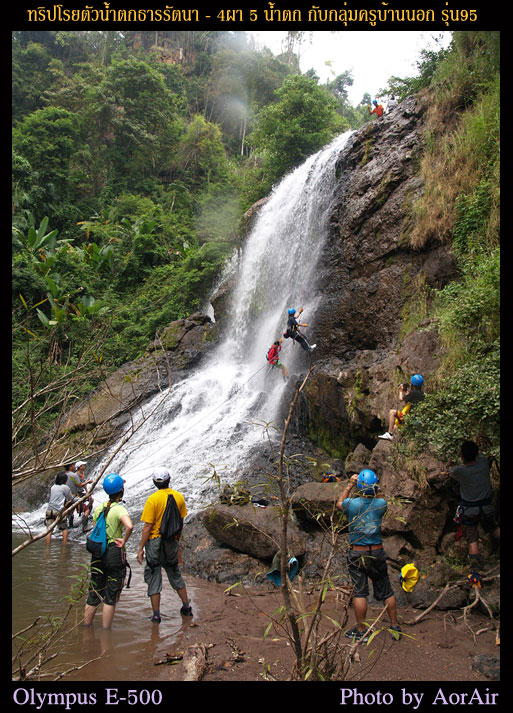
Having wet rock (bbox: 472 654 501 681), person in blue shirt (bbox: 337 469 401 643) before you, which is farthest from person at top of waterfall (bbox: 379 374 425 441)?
wet rock (bbox: 472 654 501 681)

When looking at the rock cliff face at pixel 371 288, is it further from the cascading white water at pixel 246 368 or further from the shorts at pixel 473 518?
the shorts at pixel 473 518

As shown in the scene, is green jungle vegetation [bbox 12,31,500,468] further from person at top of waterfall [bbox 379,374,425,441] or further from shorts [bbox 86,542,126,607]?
shorts [bbox 86,542,126,607]

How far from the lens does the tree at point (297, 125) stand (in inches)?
769

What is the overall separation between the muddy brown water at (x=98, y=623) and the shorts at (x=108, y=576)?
18 centimetres

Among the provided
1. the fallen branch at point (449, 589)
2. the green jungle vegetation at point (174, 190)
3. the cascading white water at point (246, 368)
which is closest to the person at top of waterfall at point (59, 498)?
the green jungle vegetation at point (174, 190)

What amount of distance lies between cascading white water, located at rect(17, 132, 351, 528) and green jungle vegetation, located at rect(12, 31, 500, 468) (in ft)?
8.30

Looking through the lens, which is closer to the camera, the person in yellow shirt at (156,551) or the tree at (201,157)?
the person in yellow shirt at (156,551)

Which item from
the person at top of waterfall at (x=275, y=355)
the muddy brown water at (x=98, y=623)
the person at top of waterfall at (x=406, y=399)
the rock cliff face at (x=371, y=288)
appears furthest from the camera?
the person at top of waterfall at (x=275, y=355)

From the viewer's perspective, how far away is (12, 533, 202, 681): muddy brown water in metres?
3.98

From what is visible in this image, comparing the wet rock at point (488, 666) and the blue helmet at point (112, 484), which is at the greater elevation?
the blue helmet at point (112, 484)

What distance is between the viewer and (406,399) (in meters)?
7.03

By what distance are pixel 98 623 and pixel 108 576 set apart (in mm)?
655

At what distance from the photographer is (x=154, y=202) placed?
A: 2805cm

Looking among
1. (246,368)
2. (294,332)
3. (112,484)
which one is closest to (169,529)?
(112,484)
